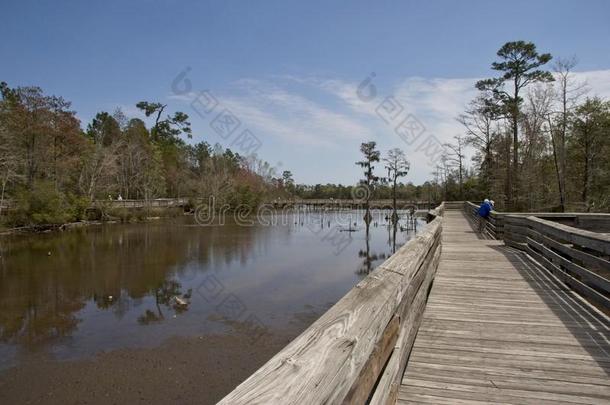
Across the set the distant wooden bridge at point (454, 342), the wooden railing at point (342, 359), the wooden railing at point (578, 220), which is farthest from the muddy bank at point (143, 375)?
the wooden railing at point (578, 220)

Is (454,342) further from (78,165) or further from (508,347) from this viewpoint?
(78,165)

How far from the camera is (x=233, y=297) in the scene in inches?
543

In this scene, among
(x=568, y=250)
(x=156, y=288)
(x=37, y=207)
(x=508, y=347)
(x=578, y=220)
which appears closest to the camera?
(x=508, y=347)

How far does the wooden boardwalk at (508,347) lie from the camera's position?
272 centimetres

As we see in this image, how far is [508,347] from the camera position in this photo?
358 centimetres

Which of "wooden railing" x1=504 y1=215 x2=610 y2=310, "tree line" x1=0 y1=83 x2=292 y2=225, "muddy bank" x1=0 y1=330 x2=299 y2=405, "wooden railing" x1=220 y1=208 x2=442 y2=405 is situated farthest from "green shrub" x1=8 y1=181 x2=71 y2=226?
"wooden railing" x1=220 y1=208 x2=442 y2=405

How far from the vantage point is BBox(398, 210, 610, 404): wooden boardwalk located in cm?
272

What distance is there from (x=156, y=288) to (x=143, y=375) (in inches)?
290

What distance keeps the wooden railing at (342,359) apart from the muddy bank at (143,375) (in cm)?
615

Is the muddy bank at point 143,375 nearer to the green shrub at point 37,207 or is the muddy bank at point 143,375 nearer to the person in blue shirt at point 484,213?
the person in blue shirt at point 484,213

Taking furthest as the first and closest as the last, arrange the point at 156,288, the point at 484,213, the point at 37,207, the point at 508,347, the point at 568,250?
the point at 37,207 < the point at 156,288 < the point at 484,213 < the point at 568,250 < the point at 508,347

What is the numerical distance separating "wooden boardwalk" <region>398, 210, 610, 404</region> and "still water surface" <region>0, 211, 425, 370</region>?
21.0ft

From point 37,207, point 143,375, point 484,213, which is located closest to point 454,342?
point 143,375

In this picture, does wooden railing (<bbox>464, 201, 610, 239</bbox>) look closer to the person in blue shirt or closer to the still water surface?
the person in blue shirt
